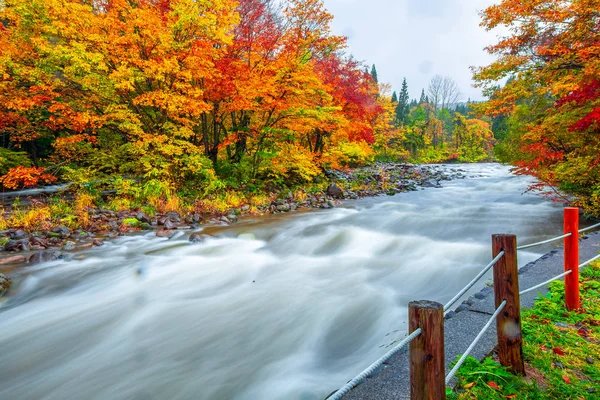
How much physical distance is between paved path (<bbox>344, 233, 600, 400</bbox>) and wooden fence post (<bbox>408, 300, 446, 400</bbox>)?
2.73 feet

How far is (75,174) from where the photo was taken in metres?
10.8

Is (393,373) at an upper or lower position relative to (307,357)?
upper

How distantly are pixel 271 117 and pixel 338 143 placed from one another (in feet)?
18.7

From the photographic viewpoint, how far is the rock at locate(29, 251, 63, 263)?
254 inches

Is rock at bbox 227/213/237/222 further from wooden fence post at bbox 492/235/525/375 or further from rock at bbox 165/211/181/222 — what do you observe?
wooden fence post at bbox 492/235/525/375

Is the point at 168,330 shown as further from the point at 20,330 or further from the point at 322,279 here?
the point at 322,279

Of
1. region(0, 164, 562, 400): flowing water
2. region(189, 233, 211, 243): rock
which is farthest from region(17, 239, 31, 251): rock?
region(189, 233, 211, 243): rock

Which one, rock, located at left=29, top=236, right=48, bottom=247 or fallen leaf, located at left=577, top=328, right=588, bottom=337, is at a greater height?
rock, located at left=29, top=236, right=48, bottom=247

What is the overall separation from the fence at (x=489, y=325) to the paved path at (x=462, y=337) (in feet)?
0.38

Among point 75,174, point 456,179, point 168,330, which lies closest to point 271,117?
point 75,174

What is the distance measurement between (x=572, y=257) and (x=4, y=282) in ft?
25.7

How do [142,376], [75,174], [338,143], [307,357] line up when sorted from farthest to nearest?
1. [338,143]
2. [75,174]
3. [307,357]
4. [142,376]

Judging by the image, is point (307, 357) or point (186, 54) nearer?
point (307, 357)

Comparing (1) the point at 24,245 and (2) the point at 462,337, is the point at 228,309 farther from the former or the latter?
(1) the point at 24,245
